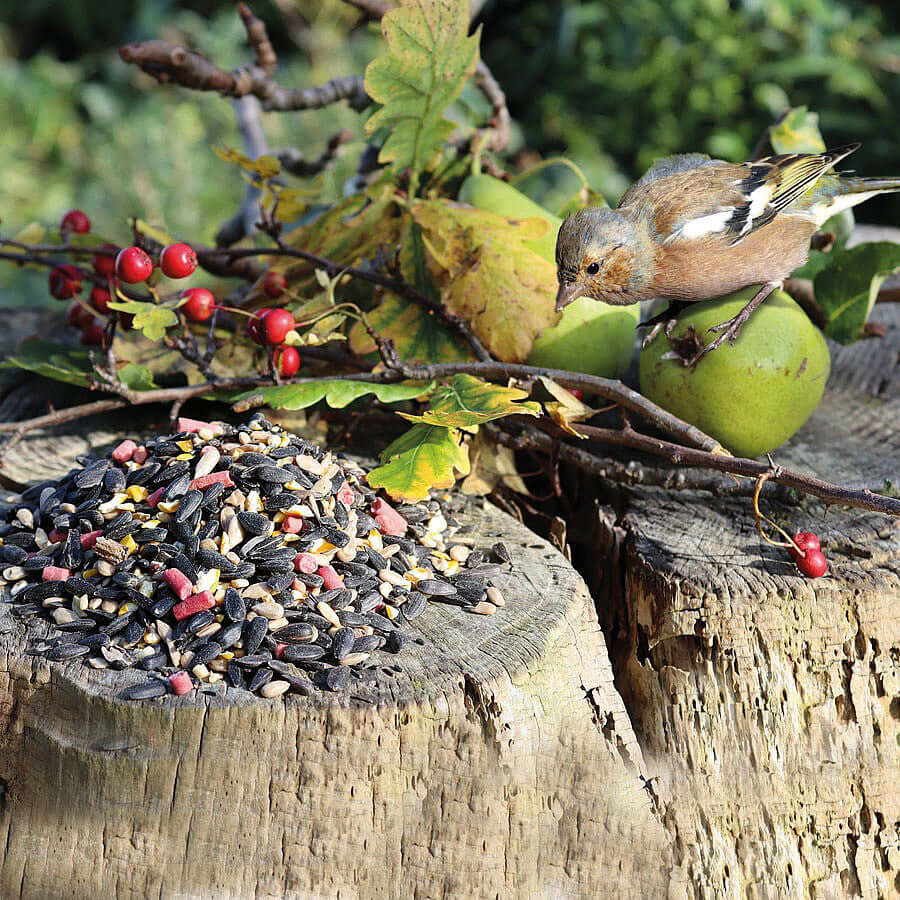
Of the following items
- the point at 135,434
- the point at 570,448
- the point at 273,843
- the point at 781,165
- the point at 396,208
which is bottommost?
the point at 135,434

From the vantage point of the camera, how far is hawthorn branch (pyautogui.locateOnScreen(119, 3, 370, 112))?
6.93ft

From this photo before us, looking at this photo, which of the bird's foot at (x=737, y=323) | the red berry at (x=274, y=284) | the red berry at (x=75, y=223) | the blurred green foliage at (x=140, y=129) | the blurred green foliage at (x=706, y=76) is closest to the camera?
the bird's foot at (x=737, y=323)

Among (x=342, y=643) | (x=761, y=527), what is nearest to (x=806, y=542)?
(x=761, y=527)

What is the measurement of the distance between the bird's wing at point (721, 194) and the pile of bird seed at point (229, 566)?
635 millimetres

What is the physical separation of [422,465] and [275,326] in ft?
1.24

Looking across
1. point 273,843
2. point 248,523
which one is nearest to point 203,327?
point 248,523

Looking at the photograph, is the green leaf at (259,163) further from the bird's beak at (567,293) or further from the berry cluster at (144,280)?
the bird's beak at (567,293)

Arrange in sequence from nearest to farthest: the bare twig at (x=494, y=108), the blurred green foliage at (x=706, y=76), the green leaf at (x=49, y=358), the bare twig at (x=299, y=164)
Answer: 1. the green leaf at (x=49, y=358)
2. the bare twig at (x=494, y=108)
3. the bare twig at (x=299, y=164)
4. the blurred green foliage at (x=706, y=76)

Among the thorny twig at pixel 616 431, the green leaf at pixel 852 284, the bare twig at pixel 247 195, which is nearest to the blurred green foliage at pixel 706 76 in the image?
the bare twig at pixel 247 195

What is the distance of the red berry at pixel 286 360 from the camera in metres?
1.85

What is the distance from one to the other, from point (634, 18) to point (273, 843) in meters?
4.47

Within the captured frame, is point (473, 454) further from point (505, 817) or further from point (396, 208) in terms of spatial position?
point (505, 817)

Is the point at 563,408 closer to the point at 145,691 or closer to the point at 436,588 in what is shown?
the point at 436,588

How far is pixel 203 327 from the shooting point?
97.0 inches
